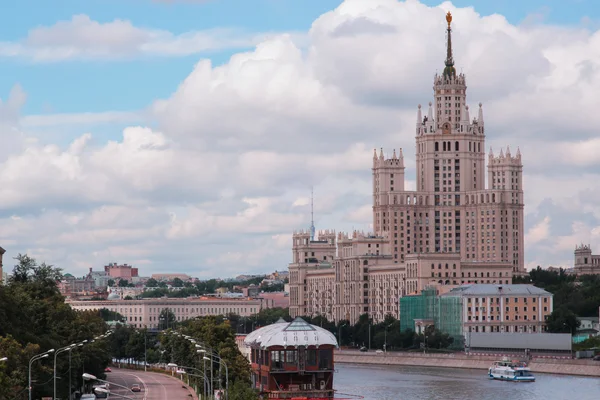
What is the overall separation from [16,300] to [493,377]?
68746 mm

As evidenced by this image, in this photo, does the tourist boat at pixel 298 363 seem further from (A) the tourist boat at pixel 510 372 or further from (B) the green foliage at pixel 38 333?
(A) the tourist boat at pixel 510 372

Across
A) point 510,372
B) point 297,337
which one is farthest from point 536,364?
point 297,337

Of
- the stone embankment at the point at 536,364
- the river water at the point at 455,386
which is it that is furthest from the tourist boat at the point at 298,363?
the stone embankment at the point at 536,364

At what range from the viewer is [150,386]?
453 ft

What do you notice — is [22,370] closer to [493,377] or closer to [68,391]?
[68,391]

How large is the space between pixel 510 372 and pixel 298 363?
5885 cm

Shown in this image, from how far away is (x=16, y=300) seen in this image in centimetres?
11212

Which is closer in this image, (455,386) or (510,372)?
(455,386)

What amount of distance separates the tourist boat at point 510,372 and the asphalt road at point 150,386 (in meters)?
34.8

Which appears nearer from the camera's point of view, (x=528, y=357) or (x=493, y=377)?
(x=493, y=377)

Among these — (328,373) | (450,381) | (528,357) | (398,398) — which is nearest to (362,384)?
(450,381)

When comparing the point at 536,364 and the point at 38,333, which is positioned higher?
the point at 38,333

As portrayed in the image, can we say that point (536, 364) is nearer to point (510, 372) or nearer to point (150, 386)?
point (510, 372)

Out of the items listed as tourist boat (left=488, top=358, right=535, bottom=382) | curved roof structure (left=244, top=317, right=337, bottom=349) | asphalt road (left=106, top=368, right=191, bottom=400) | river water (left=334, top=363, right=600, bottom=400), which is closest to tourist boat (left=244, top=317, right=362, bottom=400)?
curved roof structure (left=244, top=317, right=337, bottom=349)
